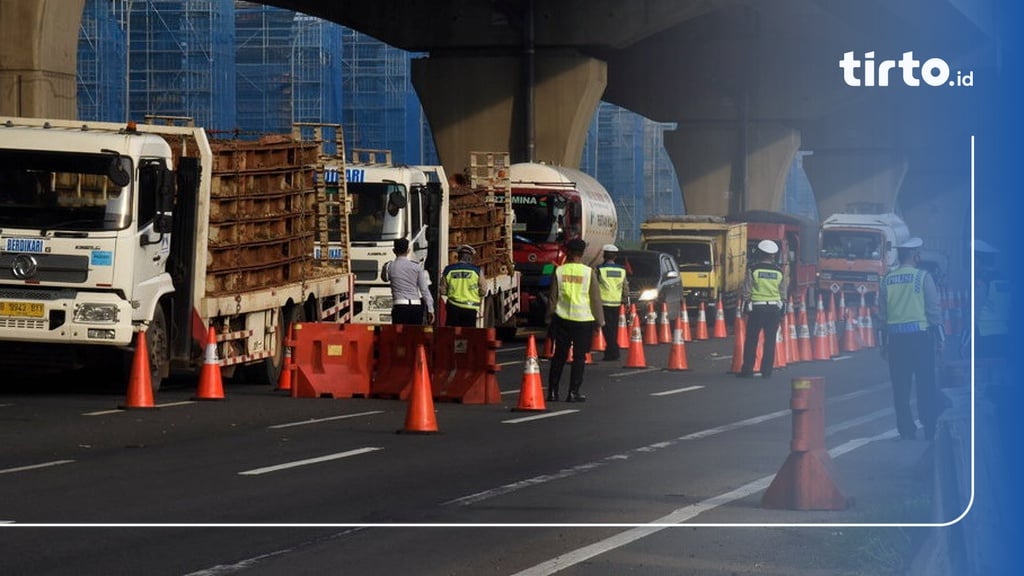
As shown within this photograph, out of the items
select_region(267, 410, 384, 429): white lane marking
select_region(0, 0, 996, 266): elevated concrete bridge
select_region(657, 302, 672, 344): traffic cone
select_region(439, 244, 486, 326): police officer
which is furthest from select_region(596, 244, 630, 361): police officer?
→ select_region(267, 410, 384, 429): white lane marking

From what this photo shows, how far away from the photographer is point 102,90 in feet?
203

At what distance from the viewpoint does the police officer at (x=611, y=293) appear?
28641 millimetres

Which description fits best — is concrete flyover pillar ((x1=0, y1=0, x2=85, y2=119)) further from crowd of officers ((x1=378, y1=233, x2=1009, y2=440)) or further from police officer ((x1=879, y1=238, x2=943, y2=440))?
police officer ((x1=879, y1=238, x2=943, y2=440))

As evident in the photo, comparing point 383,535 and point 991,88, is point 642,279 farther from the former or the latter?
point 991,88

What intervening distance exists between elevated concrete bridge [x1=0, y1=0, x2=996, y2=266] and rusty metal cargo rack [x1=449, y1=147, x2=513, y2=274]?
5.58 m

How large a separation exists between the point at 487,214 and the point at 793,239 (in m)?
23.6

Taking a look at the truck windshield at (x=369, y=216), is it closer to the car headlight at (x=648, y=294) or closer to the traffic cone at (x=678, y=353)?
the traffic cone at (x=678, y=353)

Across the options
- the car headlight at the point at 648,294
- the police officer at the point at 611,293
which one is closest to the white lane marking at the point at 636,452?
the police officer at the point at 611,293

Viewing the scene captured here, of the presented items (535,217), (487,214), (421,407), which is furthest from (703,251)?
(421,407)

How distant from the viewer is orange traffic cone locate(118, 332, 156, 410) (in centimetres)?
1884

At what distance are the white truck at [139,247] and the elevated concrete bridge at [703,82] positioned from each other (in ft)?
15.9

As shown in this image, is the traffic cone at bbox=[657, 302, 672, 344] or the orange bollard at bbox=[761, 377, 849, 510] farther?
the traffic cone at bbox=[657, 302, 672, 344]

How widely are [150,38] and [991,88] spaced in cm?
6071

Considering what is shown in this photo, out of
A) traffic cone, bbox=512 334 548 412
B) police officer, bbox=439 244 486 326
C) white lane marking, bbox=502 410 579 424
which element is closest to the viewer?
white lane marking, bbox=502 410 579 424
